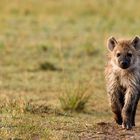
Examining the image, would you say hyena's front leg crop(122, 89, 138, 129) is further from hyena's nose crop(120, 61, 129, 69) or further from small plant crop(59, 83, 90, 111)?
small plant crop(59, 83, 90, 111)

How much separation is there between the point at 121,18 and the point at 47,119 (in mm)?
12562

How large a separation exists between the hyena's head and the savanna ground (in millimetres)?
721

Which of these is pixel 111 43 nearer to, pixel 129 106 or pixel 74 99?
pixel 129 106

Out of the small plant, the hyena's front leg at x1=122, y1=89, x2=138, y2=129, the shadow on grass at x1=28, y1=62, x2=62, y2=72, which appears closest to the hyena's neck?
the hyena's front leg at x1=122, y1=89, x2=138, y2=129

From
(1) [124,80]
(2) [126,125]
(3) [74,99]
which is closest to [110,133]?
(2) [126,125]

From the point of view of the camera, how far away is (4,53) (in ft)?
54.1

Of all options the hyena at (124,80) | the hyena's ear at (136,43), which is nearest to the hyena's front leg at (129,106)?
the hyena at (124,80)

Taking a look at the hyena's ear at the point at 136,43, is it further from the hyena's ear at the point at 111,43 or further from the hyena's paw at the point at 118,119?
the hyena's paw at the point at 118,119

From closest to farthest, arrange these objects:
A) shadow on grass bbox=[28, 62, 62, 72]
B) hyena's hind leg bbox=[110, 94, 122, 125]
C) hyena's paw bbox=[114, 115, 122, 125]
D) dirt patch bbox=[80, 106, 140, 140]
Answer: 1. dirt patch bbox=[80, 106, 140, 140]
2. hyena's hind leg bbox=[110, 94, 122, 125]
3. hyena's paw bbox=[114, 115, 122, 125]
4. shadow on grass bbox=[28, 62, 62, 72]

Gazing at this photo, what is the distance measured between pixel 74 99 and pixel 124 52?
1.76 m

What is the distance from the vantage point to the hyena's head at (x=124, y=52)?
9.53m

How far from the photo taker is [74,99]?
11.2 metres

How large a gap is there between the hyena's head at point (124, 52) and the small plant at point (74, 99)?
4.74ft

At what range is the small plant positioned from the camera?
36.6ft
